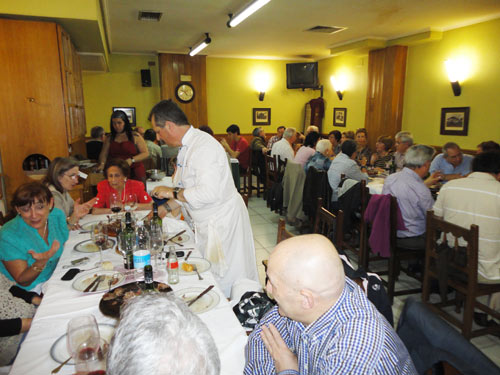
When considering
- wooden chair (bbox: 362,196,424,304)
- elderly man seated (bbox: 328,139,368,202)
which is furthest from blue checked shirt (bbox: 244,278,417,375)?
elderly man seated (bbox: 328,139,368,202)

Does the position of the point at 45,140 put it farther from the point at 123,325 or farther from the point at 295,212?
the point at 123,325

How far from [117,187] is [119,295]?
1.91m

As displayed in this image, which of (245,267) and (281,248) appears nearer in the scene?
(281,248)

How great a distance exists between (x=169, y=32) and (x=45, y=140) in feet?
13.8

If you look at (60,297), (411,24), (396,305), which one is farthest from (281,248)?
(411,24)

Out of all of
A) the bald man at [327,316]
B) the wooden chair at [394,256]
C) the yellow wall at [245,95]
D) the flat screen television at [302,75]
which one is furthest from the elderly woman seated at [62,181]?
the flat screen television at [302,75]

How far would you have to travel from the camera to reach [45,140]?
395 centimetres

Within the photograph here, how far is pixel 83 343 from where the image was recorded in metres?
1.24

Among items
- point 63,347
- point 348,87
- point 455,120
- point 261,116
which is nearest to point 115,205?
point 63,347

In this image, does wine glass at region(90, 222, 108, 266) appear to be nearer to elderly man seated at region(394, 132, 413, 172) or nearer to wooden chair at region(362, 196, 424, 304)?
wooden chair at region(362, 196, 424, 304)

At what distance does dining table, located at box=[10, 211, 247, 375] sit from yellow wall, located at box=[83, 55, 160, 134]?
822 cm

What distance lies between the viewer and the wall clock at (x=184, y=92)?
9656 mm

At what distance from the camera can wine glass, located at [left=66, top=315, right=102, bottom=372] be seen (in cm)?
122

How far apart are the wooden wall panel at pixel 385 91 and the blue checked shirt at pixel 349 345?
7639mm
